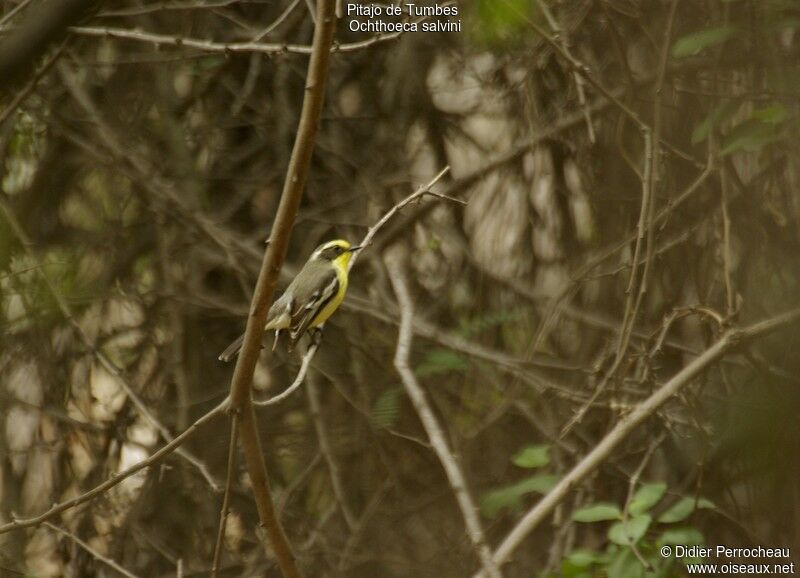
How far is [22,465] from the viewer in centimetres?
496

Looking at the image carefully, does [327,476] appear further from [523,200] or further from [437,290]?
[523,200]

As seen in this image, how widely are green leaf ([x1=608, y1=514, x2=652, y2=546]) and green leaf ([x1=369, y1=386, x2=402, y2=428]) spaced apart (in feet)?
4.93

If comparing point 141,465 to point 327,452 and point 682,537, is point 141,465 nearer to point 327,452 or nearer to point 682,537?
point 682,537

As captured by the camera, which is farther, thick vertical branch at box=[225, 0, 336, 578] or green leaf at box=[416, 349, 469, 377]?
green leaf at box=[416, 349, 469, 377]

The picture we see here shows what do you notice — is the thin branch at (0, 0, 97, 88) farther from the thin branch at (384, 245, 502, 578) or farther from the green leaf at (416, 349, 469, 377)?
the green leaf at (416, 349, 469, 377)

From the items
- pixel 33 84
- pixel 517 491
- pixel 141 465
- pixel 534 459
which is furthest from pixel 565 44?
pixel 141 465

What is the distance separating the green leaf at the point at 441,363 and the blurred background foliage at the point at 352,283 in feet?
0.14

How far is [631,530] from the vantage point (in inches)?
133

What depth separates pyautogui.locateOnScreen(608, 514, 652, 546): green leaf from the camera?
10.9 ft

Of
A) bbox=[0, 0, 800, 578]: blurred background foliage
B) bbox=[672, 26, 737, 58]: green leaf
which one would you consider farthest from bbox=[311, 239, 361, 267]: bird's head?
bbox=[672, 26, 737, 58]: green leaf

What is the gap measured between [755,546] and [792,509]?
1.26 m

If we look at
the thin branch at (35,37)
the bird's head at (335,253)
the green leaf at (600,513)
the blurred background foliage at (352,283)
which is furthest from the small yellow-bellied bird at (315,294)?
the thin branch at (35,37)

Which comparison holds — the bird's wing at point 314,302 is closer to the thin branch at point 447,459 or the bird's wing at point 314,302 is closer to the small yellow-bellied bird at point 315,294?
the small yellow-bellied bird at point 315,294

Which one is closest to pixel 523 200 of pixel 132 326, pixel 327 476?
pixel 327 476
